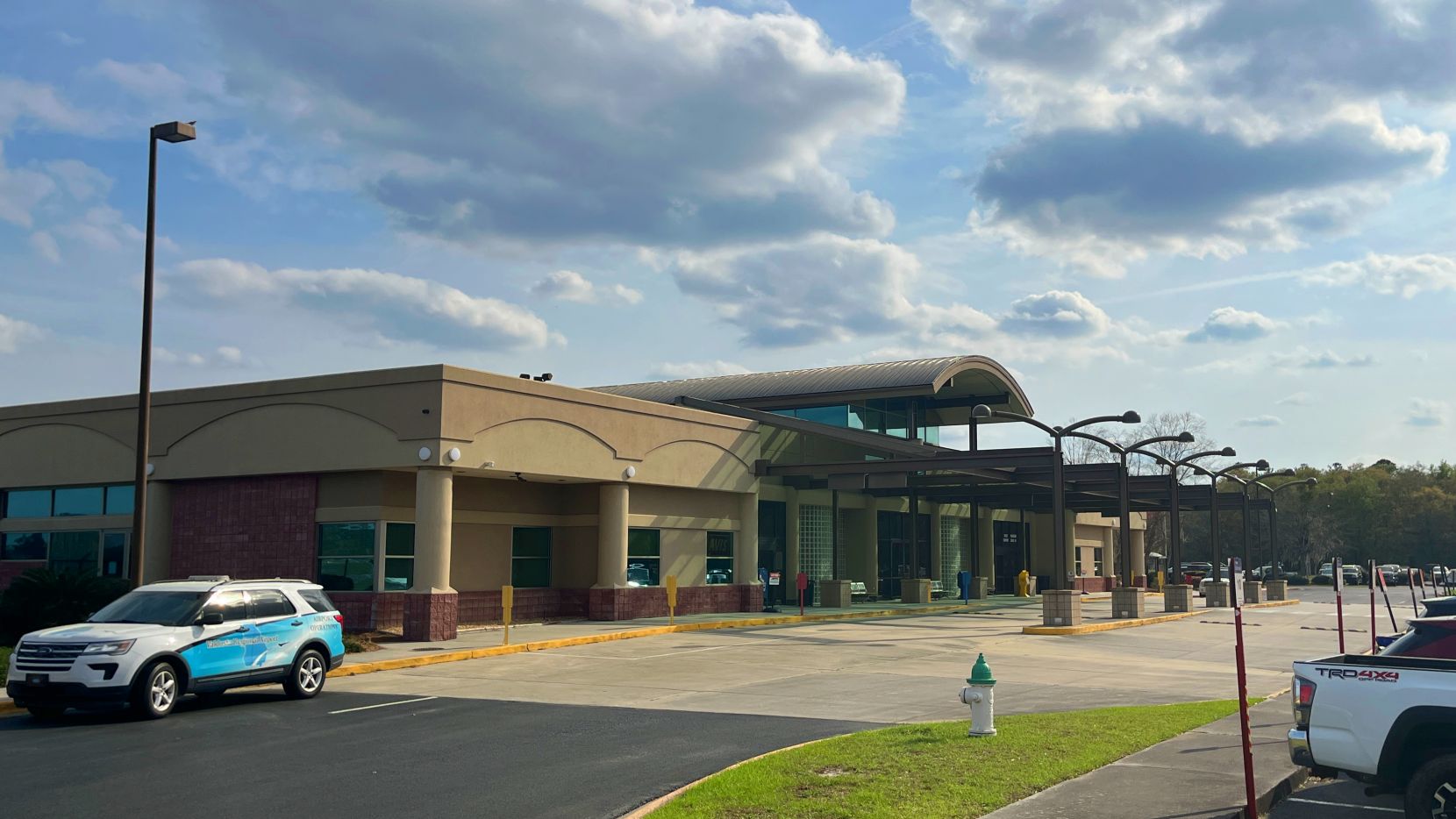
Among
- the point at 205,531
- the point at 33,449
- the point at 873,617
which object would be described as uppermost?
the point at 33,449

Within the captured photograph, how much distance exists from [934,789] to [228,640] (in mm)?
10542

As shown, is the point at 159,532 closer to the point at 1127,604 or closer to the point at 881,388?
the point at 881,388

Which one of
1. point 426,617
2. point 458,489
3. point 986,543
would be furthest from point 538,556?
point 986,543

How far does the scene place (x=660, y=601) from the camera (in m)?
33.7

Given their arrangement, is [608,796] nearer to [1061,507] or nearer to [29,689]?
[29,689]

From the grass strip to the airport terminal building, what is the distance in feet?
46.1

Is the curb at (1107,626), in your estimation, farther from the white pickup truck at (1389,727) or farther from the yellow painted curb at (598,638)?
the white pickup truck at (1389,727)

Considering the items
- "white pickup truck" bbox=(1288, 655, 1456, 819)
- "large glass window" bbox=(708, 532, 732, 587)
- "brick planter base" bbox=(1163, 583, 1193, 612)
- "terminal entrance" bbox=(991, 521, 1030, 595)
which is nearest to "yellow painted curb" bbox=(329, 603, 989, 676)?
"large glass window" bbox=(708, 532, 732, 587)

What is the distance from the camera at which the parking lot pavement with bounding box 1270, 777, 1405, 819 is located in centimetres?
954

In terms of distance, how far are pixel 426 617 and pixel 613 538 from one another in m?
6.90

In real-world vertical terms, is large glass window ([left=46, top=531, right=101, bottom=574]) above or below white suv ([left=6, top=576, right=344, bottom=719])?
above

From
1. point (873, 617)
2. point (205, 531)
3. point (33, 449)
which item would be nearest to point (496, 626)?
point (205, 531)

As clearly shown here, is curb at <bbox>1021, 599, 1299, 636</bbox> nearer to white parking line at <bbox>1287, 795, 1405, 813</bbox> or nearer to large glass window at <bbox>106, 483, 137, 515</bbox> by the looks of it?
white parking line at <bbox>1287, 795, 1405, 813</bbox>

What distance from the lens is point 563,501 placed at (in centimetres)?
3362
